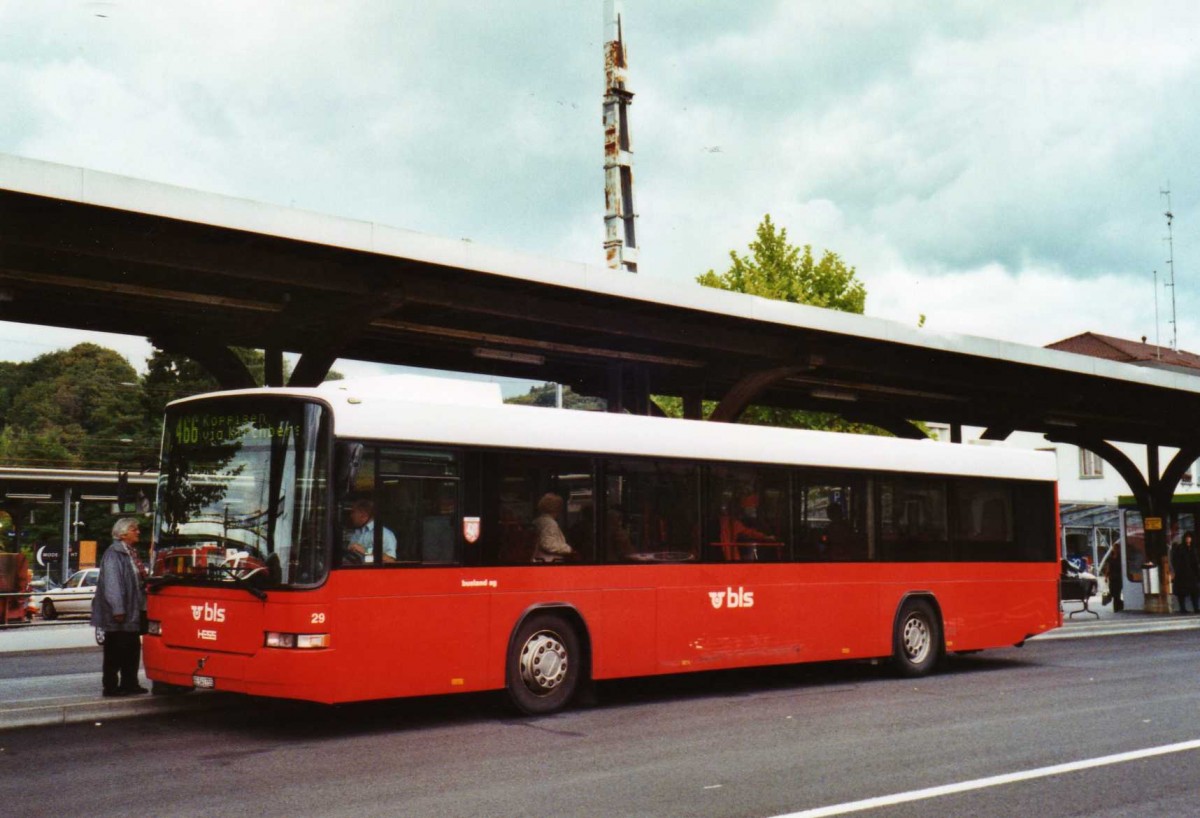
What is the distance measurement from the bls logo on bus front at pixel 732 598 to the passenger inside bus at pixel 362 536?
12.5ft

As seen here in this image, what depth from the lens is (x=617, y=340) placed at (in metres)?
19.2

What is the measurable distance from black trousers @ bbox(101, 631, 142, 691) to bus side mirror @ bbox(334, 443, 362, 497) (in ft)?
9.96

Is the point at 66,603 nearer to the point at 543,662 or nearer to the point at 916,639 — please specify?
the point at 916,639

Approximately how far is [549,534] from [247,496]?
2.71m

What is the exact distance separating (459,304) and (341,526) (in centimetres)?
625

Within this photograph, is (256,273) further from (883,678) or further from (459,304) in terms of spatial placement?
(883,678)

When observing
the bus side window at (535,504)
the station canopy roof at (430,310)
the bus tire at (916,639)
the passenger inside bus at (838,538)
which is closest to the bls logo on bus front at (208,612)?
the bus side window at (535,504)

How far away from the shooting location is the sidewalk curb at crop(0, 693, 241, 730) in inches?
408

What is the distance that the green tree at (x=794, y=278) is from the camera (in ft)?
149

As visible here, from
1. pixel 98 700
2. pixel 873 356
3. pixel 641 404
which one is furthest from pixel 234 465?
pixel 873 356

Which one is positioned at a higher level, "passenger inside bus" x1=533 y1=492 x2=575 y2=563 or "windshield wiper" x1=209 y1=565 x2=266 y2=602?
"passenger inside bus" x1=533 y1=492 x2=575 y2=563

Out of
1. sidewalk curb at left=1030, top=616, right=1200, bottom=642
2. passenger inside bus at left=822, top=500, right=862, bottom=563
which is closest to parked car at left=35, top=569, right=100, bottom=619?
sidewalk curb at left=1030, top=616, right=1200, bottom=642

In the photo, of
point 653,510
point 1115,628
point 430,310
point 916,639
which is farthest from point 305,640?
point 1115,628

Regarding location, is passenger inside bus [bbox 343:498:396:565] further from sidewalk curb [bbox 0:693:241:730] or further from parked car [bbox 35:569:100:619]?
parked car [bbox 35:569:100:619]
